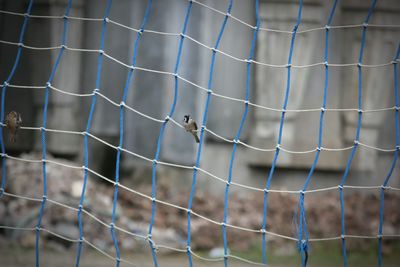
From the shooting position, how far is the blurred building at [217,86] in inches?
220

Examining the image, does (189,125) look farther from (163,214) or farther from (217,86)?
(217,86)

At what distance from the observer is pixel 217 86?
5.87 metres

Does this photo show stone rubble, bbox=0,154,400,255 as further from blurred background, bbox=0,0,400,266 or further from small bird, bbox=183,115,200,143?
small bird, bbox=183,115,200,143

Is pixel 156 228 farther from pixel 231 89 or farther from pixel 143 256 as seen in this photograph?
pixel 231 89

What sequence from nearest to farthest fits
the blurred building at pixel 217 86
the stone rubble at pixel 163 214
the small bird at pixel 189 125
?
the small bird at pixel 189 125
the stone rubble at pixel 163 214
the blurred building at pixel 217 86

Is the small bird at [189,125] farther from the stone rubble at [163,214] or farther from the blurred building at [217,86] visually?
the blurred building at [217,86]

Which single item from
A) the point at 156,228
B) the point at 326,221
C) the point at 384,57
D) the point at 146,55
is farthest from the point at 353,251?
the point at 146,55

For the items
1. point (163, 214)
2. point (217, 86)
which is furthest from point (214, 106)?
point (163, 214)

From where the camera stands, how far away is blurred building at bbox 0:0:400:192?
5586 millimetres

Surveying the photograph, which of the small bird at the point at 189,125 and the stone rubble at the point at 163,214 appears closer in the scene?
the small bird at the point at 189,125

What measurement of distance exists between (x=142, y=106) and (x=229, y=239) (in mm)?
1450

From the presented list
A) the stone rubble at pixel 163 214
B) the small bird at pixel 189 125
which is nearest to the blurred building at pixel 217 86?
the stone rubble at pixel 163 214

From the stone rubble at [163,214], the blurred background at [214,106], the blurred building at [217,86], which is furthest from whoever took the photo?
the blurred building at [217,86]

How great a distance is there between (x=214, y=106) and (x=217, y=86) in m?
0.18
